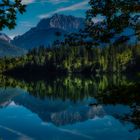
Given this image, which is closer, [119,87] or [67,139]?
[119,87]

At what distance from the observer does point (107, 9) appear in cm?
1311

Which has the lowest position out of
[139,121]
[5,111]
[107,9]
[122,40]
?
[5,111]

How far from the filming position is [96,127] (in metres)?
59.4

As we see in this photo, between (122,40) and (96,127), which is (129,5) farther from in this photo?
(96,127)

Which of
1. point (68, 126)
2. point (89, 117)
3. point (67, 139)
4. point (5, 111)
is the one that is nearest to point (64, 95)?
point (5, 111)

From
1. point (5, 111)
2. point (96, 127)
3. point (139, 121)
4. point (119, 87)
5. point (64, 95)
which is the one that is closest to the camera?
point (139, 121)

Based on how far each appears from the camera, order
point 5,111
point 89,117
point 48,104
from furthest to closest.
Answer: point 48,104
point 5,111
point 89,117

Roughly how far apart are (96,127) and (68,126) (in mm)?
4951

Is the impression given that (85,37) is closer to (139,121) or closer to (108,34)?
(108,34)

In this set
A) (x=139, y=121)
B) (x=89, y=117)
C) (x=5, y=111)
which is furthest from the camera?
(x=5, y=111)

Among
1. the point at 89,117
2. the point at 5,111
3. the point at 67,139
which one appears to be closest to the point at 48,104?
the point at 5,111

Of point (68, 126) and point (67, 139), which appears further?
point (68, 126)

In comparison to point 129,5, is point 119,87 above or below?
below

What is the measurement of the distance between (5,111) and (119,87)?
75.8 m
